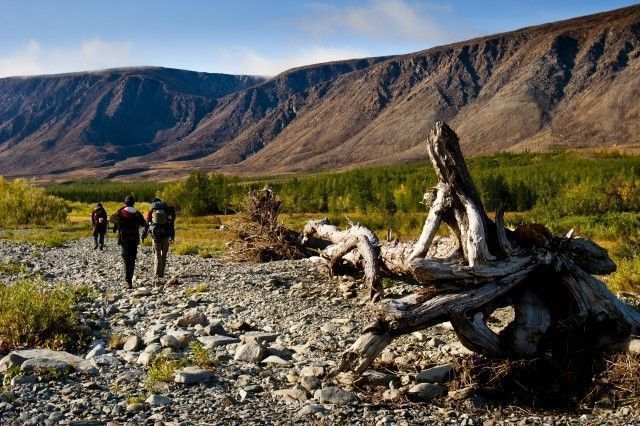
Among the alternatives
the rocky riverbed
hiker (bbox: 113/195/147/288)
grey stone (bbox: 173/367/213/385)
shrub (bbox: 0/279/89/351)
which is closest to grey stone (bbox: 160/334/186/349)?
the rocky riverbed

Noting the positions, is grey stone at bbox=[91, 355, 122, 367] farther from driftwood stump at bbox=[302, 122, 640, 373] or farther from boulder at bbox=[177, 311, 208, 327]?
driftwood stump at bbox=[302, 122, 640, 373]

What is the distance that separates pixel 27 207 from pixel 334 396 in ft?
174

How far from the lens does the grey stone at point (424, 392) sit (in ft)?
29.2

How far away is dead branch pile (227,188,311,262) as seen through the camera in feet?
77.7

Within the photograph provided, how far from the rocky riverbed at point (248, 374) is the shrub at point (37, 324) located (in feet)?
2.00

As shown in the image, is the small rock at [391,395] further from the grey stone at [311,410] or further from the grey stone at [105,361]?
the grey stone at [105,361]

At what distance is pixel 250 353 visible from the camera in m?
10.5

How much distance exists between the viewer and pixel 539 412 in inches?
340

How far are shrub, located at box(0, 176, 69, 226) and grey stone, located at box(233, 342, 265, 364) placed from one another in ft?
163

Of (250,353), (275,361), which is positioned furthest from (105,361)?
(275,361)

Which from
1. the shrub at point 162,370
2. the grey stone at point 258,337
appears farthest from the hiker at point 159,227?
the shrub at point 162,370

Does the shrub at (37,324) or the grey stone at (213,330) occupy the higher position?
the shrub at (37,324)

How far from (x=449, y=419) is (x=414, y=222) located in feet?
154

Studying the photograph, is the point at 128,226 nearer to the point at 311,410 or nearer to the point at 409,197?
the point at 311,410
